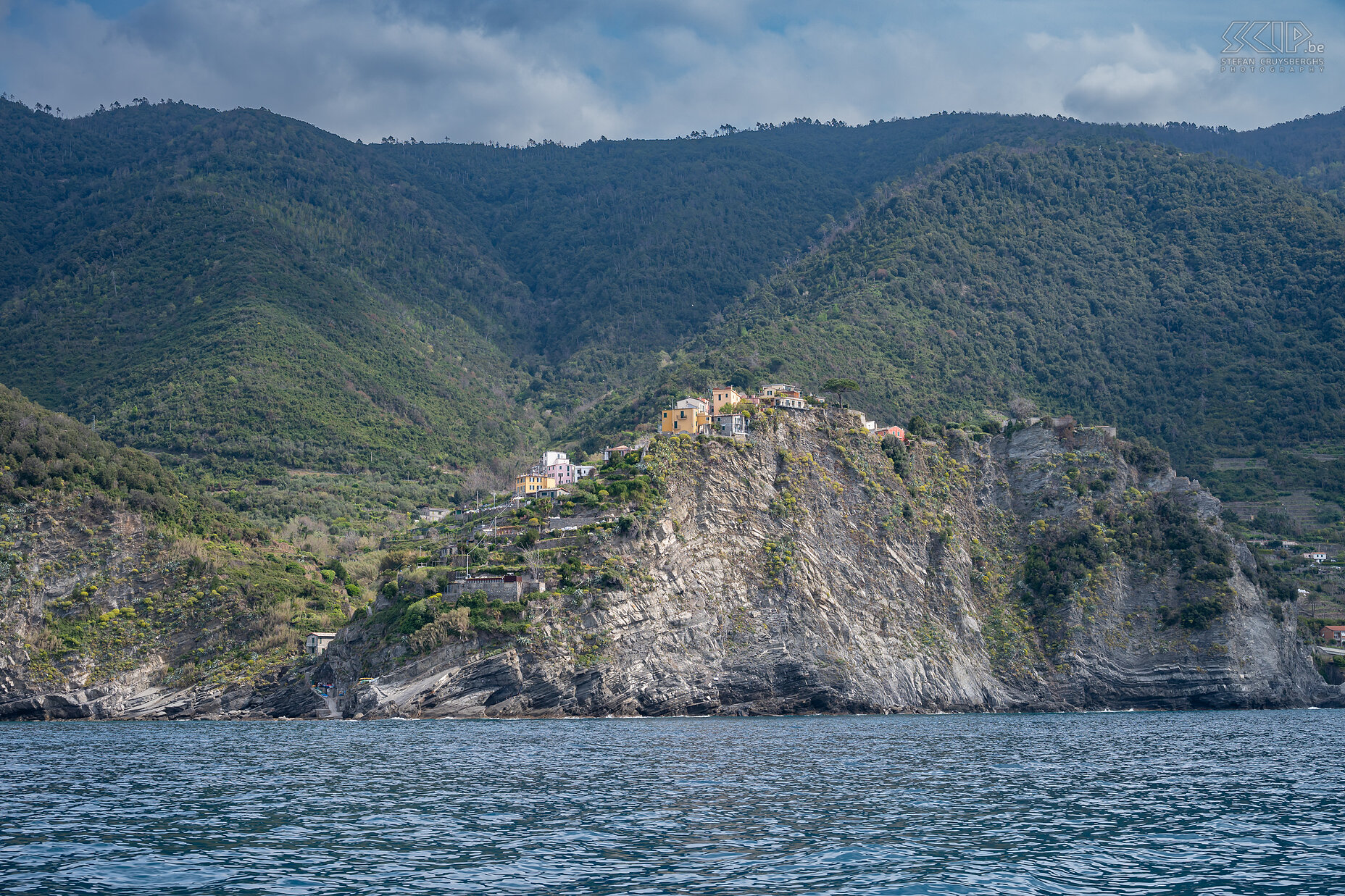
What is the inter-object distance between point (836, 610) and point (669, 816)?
5904cm

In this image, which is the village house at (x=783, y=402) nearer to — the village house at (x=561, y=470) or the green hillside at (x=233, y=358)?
the village house at (x=561, y=470)

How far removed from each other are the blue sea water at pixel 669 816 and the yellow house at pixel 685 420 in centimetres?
4257

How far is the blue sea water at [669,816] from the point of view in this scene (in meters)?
25.5

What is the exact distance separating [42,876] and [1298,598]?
4603 inches

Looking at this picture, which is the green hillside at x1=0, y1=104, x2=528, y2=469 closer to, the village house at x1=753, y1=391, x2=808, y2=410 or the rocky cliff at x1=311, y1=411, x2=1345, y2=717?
the village house at x1=753, y1=391, x2=808, y2=410

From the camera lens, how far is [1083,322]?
180 m

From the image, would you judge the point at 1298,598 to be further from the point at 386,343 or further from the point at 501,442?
the point at 386,343

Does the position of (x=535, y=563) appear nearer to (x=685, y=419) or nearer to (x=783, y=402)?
(x=685, y=419)

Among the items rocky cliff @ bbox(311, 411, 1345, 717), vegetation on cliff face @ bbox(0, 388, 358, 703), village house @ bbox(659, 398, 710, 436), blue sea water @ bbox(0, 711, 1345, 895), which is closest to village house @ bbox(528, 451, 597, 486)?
village house @ bbox(659, 398, 710, 436)

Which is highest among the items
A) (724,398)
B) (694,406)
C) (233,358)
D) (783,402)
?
(233,358)

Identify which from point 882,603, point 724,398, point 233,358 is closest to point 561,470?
point 724,398

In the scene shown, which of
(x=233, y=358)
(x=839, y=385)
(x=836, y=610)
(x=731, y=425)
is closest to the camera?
(x=836, y=610)

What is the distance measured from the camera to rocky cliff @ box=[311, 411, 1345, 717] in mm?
79938

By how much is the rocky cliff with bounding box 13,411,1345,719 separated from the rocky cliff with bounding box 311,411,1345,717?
0.61ft
